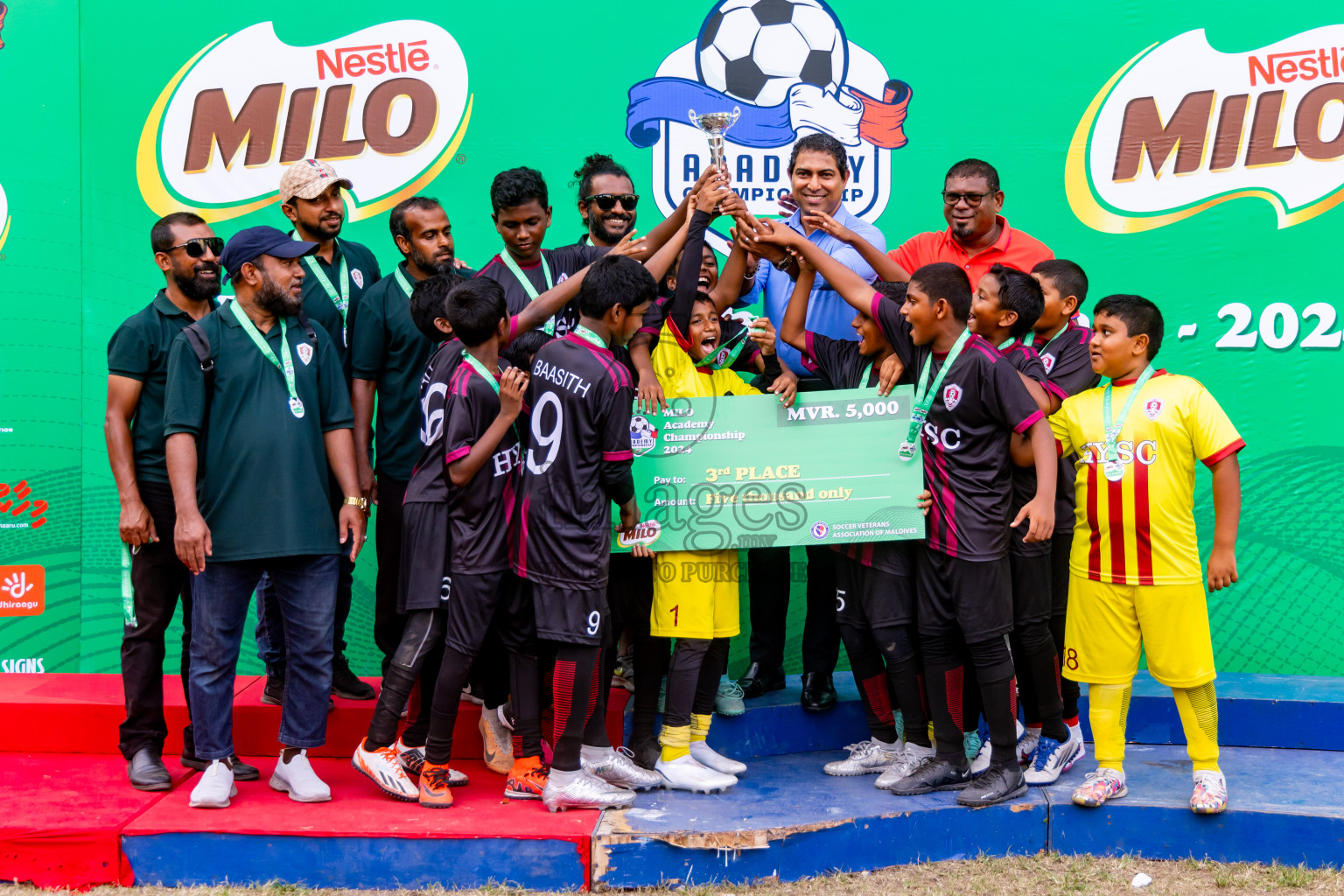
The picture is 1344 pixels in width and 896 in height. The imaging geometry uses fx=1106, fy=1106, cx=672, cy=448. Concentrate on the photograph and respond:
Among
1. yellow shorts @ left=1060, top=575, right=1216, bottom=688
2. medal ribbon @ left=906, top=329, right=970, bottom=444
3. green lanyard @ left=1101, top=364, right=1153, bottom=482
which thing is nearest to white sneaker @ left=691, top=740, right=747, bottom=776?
yellow shorts @ left=1060, top=575, right=1216, bottom=688

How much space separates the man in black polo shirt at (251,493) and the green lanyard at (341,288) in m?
0.56

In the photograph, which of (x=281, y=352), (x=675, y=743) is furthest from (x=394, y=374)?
(x=675, y=743)

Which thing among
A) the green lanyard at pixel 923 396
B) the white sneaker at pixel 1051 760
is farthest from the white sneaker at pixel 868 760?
the green lanyard at pixel 923 396

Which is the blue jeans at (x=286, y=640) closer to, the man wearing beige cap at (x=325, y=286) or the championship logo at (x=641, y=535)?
the man wearing beige cap at (x=325, y=286)

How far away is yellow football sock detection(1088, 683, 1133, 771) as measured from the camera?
4.05 m

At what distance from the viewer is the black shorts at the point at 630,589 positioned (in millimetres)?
4387

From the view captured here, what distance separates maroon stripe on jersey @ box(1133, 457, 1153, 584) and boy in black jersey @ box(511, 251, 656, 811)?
1.84 m

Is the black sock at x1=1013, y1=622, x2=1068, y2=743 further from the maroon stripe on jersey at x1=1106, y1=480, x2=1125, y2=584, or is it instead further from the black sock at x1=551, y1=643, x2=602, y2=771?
the black sock at x1=551, y1=643, x2=602, y2=771

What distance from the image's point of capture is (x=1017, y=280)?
4141 millimetres

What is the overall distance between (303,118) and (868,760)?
13.7ft

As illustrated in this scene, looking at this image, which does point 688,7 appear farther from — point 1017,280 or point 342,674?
point 342,674

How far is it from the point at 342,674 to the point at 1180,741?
3675 mm

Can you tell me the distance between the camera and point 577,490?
3910 millimetres

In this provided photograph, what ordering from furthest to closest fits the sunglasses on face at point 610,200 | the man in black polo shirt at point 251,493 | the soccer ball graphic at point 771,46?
the soccer ball graphic at point 771,46, the sunglasses on face at point 610,200, the man in black polo shirt at point 251,493
